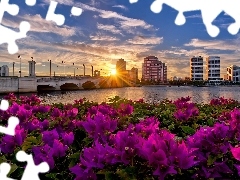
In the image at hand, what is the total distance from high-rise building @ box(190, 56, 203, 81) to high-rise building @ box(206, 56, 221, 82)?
196 inches

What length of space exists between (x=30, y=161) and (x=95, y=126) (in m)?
0.64

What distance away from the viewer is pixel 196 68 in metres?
198

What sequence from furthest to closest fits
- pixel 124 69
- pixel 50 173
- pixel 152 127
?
1. pixel 124 69
2. pixel 152 127
3. pixel 50 173

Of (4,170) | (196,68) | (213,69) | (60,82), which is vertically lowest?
(4,170)

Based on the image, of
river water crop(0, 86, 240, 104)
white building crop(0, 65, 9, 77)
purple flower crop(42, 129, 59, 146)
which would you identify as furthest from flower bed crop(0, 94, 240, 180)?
white building crop(0, 65, 9, 77)

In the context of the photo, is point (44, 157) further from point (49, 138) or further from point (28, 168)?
point (49, 138)

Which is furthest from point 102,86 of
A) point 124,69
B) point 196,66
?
point 196,66

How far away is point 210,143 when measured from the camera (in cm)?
210

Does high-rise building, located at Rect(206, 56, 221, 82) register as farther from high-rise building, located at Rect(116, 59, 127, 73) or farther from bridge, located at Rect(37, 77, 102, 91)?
bridge, located at Rect(37, 77, 102, 91)

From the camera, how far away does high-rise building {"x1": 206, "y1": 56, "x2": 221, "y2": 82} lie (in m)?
191

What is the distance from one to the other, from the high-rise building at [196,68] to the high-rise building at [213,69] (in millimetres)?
4987

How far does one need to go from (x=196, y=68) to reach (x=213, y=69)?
9.91 metres

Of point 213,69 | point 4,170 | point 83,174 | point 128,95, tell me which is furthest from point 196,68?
point 83,174

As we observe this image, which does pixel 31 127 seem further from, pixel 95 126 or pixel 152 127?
pixel 152 127
